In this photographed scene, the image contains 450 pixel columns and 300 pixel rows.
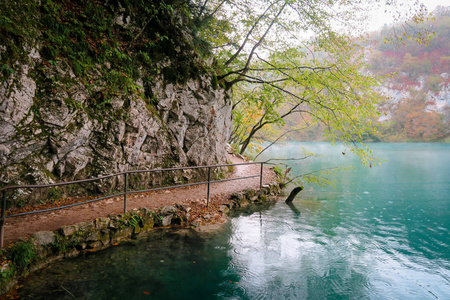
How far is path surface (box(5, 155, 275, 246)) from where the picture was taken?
426 cm

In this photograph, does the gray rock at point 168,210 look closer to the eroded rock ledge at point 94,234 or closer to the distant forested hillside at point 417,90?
the eroded rock ledge at point 94,234

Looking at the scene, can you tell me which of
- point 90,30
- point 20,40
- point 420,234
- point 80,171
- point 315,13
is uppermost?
point 315,13

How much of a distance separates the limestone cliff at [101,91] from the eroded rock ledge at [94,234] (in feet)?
4.91

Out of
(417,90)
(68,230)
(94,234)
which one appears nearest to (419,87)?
(417,90)

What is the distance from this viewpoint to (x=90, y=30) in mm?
6480

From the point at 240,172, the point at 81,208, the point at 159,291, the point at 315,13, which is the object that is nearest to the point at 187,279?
the point at 159,291

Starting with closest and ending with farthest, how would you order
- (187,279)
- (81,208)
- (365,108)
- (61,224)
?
(187,279)
(61,224)
(81,208)
(365,108)

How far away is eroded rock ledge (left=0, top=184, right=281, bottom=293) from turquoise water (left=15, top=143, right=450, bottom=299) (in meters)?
0.20

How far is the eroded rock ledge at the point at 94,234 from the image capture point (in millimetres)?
3506

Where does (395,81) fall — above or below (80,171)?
above

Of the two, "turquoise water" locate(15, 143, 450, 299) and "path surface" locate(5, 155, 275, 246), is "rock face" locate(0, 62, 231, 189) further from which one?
"turquoise water" locate(15, 143, 450, 299)

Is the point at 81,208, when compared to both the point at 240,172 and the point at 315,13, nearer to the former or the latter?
the point at 240,172

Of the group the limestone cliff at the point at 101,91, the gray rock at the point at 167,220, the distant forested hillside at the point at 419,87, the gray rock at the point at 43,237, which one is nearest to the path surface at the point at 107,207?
the gray rock at the point at 43,237

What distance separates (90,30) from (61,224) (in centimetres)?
476
